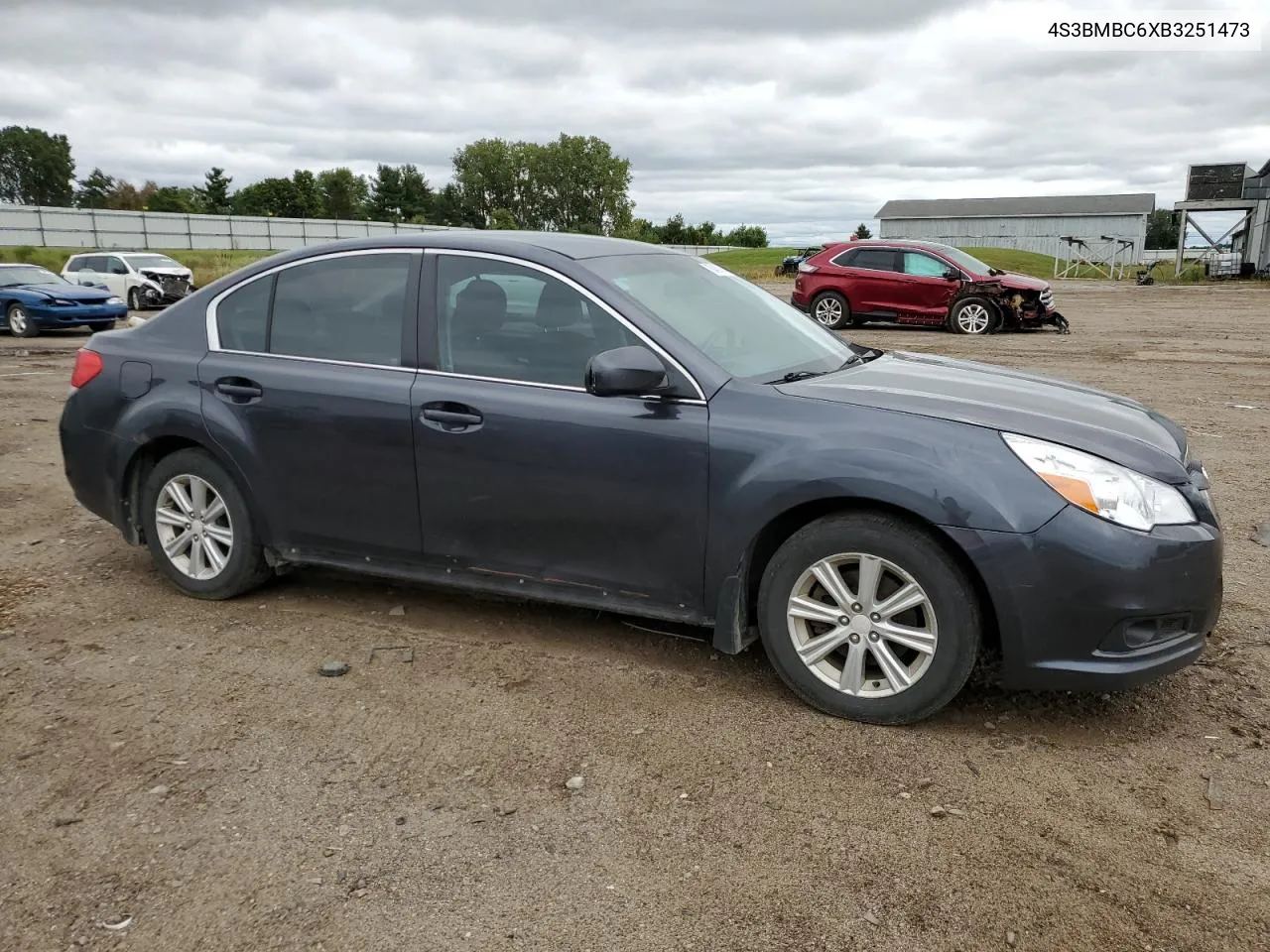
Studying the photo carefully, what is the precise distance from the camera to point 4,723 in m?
3.67

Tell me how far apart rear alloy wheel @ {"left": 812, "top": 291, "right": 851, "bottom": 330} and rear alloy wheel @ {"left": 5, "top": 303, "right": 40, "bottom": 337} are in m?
14.9

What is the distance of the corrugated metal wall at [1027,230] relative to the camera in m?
83.0

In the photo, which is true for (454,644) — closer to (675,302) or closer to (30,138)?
(675,302)

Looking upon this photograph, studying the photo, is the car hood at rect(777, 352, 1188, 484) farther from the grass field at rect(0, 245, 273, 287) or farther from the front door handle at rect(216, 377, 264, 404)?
the grass field at rect(0, 245, 273, 287)

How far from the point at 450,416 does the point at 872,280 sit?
16406 millimetres

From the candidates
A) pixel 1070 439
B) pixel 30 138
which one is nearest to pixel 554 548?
pixel 1070 439

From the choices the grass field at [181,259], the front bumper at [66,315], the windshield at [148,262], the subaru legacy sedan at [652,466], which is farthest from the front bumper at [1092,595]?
the grass field at [181,259]

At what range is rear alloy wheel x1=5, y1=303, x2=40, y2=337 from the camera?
19.6 m

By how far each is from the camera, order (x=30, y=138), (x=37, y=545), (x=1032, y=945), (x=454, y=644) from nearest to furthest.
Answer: (x=1032, y=945)
(x=454, y=644)
(x=37, y=545)
(x=30, y=138)

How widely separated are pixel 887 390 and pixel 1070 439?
0.67 m

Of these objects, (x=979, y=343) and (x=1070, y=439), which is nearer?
(x=1070, y=439)

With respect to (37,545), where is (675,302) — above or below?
above

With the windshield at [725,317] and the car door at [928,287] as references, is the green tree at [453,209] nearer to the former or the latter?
the car door at [928,287]

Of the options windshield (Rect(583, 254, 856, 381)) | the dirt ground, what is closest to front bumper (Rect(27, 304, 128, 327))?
the dirt ground
